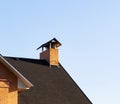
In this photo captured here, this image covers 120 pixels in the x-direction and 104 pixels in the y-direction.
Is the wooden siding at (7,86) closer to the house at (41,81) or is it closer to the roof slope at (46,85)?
the house at (41,81)

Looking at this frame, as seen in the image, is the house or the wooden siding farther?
the house

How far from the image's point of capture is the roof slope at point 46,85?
2580cm

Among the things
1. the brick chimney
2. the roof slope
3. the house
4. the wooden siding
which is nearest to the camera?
the wooden siding

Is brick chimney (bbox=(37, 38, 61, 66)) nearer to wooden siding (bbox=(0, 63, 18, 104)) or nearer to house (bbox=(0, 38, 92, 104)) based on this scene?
house (bbox=(0, 38, 92, 104))

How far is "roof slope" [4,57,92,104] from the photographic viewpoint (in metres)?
25.8

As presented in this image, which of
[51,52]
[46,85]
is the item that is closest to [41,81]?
[46,85]

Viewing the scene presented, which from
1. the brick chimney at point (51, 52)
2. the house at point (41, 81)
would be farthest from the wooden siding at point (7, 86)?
the brick chimney at point (51, 52)

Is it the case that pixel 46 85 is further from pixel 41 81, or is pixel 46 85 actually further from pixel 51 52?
pixel 51 52

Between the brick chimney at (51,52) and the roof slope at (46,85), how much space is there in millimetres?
466

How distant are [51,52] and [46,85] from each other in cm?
474

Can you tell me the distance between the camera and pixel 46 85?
90.5ft

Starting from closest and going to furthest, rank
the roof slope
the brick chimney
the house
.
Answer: the house → the roof slope → the brick chimney

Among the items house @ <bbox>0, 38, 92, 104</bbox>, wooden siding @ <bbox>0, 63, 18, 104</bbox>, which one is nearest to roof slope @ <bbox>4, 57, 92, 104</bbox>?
house @ <bbox>0, 38, 92, 104</bbox>

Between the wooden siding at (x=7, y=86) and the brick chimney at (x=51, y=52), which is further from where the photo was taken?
the brick chimney at (x=51, y=52)
